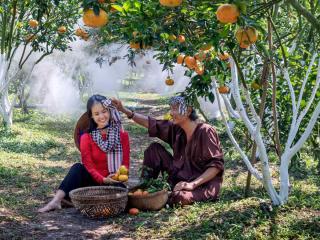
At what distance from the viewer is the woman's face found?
5055 millimetres

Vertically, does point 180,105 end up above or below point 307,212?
above

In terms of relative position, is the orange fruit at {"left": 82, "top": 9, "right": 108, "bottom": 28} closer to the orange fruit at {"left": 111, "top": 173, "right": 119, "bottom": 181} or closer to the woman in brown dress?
the woman in brown dress

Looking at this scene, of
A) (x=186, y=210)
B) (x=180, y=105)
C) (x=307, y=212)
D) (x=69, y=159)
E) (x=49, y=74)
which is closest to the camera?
(x=307, y=212)

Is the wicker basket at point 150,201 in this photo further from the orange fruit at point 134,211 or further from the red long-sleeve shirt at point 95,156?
the red long-sleeve shirt at point 95,156

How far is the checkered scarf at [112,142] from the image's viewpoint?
5160 millimetres

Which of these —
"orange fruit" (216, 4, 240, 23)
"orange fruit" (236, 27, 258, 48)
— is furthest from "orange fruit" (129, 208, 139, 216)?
"orange fruit" (216, 4, 240, 23)

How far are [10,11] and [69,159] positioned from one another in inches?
106

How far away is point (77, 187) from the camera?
5.18 metres

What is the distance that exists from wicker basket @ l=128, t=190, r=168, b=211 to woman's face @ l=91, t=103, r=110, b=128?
0.84 m

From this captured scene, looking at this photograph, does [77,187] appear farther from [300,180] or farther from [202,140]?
[300,180]

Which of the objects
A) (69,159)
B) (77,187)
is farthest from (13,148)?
(77,187)

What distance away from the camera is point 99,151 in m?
5.19

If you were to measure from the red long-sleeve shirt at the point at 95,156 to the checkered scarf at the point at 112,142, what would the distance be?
4 cm

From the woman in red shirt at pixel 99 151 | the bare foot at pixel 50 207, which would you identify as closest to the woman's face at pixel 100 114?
the woman in red shirt at pixel 99 151
